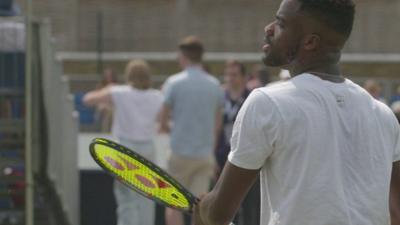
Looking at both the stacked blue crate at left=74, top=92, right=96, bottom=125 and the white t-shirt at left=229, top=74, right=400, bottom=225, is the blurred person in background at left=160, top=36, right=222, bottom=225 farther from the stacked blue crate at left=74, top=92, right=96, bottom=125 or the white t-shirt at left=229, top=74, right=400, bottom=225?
the stacked blue crate at left=74, top=92, right=96, bottom=125

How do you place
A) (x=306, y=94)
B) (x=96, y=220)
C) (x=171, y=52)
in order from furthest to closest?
(x=171, y=52) < (x=96, y=220) < (x=306, y=94)

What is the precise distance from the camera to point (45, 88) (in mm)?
9695

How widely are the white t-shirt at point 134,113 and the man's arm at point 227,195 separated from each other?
19.1 ft

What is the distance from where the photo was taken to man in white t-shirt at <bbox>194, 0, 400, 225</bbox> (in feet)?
10.6

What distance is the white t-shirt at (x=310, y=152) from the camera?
3.23 meters

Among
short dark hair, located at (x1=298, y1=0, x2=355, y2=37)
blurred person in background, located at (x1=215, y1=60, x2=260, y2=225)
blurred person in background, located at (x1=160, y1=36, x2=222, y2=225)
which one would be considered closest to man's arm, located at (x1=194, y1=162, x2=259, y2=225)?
short dark hair, located at (x1=298, y1=0, x2=355, y2=37)

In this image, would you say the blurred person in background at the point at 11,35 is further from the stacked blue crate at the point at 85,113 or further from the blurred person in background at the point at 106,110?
the stacked blue crate at the point at 85,113

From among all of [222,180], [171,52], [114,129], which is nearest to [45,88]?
[114,129]

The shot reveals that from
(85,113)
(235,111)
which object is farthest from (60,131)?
(85,113)

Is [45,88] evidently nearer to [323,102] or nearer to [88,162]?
[88,162]

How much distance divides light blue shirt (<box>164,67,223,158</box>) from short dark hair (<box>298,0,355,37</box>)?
5679 millimetres

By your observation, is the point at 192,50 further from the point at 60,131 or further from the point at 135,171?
the point at 135,171

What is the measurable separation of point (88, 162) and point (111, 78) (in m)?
8.44

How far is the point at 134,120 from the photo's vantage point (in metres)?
9.19
